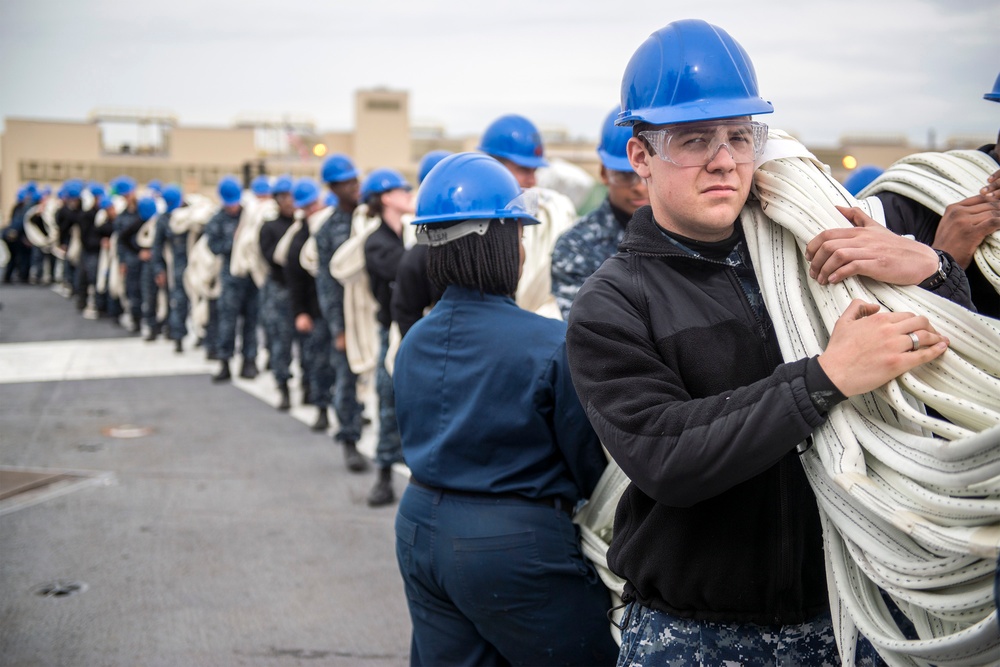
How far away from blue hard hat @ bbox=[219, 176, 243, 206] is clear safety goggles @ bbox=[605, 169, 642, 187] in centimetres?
909

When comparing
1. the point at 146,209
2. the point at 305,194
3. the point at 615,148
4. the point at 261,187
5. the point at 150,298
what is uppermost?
the point at 615,148

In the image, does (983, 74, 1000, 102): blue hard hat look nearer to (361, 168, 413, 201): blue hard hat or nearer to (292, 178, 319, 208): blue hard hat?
(361, 168, 413, 201): blue hard hat

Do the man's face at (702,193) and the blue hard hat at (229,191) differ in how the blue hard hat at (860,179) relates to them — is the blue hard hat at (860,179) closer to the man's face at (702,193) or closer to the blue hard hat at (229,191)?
the man's face at (702,193)

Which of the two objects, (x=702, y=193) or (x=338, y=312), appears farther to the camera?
(x=338, y=312)

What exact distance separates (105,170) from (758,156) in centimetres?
6418

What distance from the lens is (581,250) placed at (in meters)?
4.45

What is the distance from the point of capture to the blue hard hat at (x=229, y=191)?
1295cm

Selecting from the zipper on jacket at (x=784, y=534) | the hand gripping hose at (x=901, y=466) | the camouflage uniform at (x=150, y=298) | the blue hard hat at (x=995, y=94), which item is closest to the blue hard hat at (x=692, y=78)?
the hand gripping hose at (x=901, y=466)

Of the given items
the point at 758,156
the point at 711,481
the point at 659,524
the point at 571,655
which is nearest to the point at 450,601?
the point at 571,655

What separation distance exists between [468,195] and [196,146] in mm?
62894

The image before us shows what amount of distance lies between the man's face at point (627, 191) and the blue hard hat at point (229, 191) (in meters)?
9.14

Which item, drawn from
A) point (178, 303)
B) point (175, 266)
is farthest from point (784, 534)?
point (178, 303)

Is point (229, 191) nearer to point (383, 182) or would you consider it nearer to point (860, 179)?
point (383, 182)

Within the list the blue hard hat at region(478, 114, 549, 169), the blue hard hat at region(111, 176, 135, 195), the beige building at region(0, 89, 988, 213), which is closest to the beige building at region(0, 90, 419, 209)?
the beige building at region(0, 89, 988, 213)
